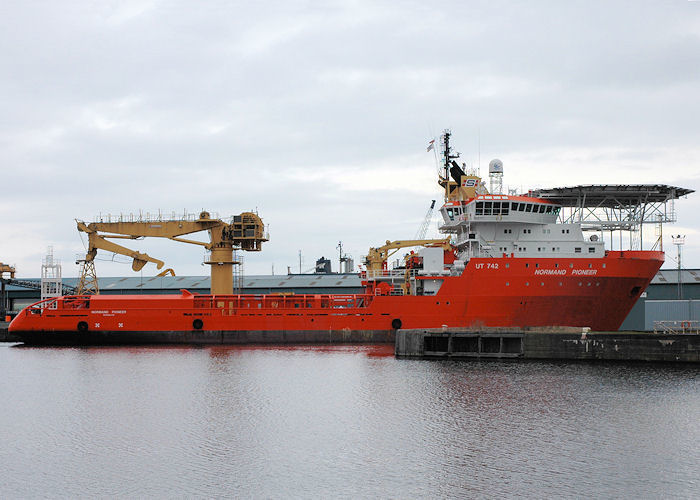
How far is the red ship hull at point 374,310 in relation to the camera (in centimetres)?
3038

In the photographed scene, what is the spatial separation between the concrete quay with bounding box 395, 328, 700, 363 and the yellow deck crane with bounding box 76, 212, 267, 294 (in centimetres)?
1279

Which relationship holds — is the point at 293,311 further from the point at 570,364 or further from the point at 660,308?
the point at 660,308

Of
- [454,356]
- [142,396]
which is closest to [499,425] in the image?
[142,396]

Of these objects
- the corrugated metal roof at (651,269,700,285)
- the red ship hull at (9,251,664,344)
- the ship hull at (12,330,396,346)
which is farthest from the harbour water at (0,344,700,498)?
the corrugated metal roof at (651,269,700,285)

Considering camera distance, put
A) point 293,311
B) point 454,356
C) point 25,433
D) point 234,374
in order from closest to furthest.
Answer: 1. point 25,433
2. point 234,374
3. point 454,356
4. point 293,311

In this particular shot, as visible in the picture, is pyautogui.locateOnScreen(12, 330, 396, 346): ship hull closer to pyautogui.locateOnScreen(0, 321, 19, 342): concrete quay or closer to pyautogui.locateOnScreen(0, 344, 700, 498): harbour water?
pyautogui.locateOnScreen(0, 321, 19, 342): concrete quay

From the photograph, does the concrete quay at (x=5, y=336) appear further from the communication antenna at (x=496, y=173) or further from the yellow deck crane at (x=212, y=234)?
the communication antenna at (x=496, y=173)

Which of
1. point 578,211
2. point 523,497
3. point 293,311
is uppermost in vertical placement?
point 578,211

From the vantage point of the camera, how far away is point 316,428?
52.3 ft

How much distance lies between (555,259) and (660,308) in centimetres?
1498

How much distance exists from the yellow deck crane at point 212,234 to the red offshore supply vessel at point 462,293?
300 centimetres

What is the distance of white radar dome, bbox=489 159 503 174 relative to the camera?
33094 millimetres

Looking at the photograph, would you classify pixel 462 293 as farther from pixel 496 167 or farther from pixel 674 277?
pixel 674 277

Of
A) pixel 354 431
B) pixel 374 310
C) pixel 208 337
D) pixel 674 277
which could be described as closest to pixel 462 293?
pixel 374 310
